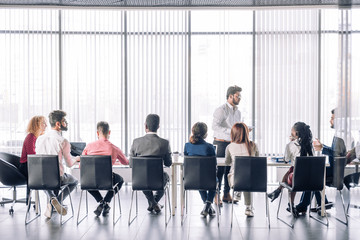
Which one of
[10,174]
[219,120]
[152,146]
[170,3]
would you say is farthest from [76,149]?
[170,3]

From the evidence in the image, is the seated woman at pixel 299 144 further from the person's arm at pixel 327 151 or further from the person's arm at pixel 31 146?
the person's arm at pixel 31 146

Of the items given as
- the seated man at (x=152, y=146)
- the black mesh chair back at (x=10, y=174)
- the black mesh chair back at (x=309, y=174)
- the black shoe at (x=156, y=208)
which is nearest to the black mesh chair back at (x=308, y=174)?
the black mesh chair back at (x=309, y=174)

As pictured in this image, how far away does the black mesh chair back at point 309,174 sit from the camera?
4.98 m

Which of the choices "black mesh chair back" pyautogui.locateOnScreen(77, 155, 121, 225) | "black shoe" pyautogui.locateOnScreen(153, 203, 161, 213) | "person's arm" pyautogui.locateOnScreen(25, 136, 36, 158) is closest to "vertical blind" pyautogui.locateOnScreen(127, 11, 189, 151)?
"black shoe" pyautogui.locateOnScreen(153, 203, 161, 213)

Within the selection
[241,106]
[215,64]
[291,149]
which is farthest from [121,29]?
[291,149]

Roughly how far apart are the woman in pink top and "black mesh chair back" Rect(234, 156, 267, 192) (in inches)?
108

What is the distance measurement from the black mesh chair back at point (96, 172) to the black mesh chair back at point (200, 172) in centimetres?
92

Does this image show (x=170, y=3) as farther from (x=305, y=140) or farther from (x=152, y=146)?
(x=305, y=140)

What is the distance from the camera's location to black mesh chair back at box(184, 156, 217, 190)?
16.7 feet

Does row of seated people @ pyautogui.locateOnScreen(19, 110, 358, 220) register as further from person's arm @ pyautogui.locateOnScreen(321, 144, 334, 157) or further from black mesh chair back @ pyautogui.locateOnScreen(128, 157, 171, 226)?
person's arm @ pyautogui.locateOnScreen(321, 144, 334, 157)

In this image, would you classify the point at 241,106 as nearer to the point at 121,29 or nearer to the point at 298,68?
the point at 298,68

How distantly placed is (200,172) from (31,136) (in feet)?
7.84

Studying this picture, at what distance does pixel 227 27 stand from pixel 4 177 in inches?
185

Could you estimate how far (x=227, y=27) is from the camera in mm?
8047
